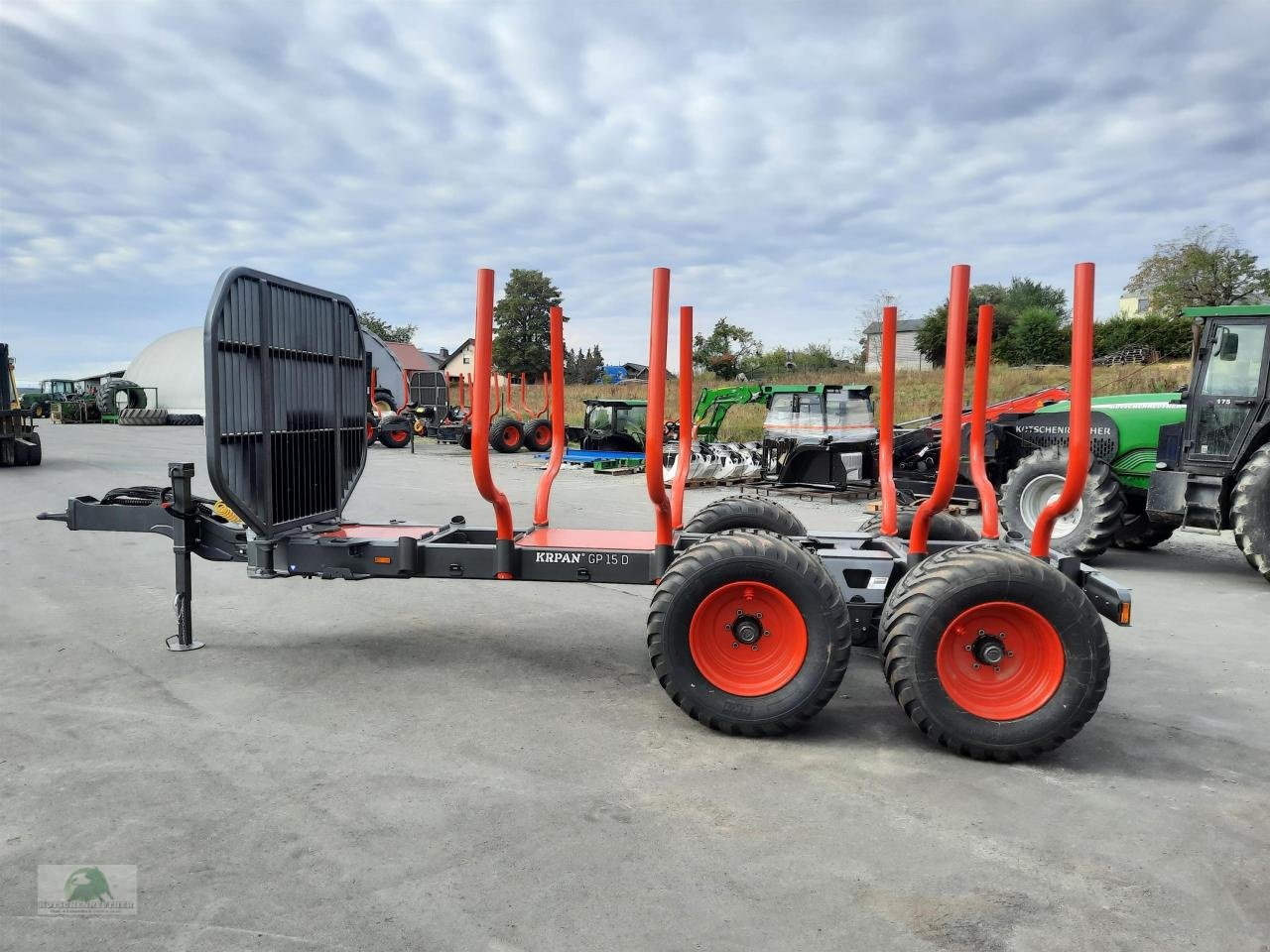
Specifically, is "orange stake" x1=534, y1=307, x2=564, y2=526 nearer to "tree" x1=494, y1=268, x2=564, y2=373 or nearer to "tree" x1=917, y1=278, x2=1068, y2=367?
"tree" x1=917, y1=278, x2=1068, y2=367

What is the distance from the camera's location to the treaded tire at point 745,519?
18.7ft

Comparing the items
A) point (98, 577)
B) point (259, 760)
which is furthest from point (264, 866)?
point (98, 577)

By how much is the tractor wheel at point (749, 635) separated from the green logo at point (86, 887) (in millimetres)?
2234

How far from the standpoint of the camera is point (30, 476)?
1514 cm

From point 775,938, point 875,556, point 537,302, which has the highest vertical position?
point 537,302

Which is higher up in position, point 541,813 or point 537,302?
point 537,302

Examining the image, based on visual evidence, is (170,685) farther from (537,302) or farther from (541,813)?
(537,302)

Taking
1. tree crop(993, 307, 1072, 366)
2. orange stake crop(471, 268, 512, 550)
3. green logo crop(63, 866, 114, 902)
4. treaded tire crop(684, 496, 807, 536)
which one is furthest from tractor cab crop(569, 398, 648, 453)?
tree crop(993, 307, 1072, 366)

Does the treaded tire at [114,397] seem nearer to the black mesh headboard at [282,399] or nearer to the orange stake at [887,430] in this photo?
the black mesh headboard at [282,399]

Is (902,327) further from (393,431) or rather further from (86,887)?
(86,887)

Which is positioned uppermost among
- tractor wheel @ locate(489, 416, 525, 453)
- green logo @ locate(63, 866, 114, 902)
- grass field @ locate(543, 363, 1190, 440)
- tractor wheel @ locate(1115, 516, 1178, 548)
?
grass field @ locate(543, 363, 1190, 440)

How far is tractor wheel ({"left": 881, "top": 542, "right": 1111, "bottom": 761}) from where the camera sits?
379cm

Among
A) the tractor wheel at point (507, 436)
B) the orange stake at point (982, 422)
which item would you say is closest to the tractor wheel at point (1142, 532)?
the orange stake at point (982, 422)

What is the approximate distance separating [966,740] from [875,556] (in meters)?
1.12
